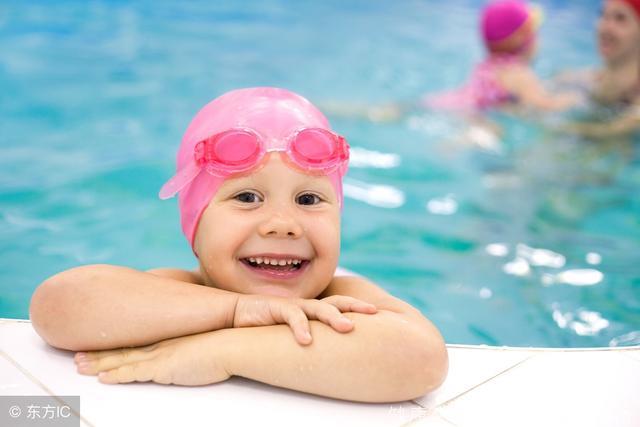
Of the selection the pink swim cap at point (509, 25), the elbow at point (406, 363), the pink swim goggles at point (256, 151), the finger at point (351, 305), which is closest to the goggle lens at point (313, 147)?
the pink swim goggles at point (256, 151)

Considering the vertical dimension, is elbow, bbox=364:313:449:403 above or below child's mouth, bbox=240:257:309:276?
below

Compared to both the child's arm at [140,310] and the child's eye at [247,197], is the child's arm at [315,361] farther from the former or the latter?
the child's eye at [247,197]

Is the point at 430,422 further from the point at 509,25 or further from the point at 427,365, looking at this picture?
the point at 509,25

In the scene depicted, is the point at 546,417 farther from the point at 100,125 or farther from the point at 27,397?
the point at 100,125

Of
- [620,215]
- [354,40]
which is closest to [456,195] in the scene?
[620,215]

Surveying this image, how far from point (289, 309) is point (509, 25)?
18.2 feet

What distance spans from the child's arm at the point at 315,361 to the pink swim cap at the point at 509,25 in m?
5.44

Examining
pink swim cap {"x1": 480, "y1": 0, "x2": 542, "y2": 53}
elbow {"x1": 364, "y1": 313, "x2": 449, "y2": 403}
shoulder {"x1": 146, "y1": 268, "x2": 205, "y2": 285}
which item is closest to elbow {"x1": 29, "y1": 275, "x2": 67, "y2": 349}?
shoulder {"x1": 146, "y1": 268, "x2": 205, "y2": 285}

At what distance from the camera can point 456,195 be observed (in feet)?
16.0

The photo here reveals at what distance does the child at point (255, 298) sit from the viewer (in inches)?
77.3

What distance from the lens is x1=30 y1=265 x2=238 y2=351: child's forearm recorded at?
6.73 ft

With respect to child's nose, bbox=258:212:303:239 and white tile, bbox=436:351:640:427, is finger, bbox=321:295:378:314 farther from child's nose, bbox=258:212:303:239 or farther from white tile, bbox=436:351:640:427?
white tile, bbox=436:351:640:427

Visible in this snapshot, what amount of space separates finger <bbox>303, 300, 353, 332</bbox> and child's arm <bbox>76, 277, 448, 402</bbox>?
0.06 ft

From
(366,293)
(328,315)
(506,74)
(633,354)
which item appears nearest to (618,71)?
(506,74)
